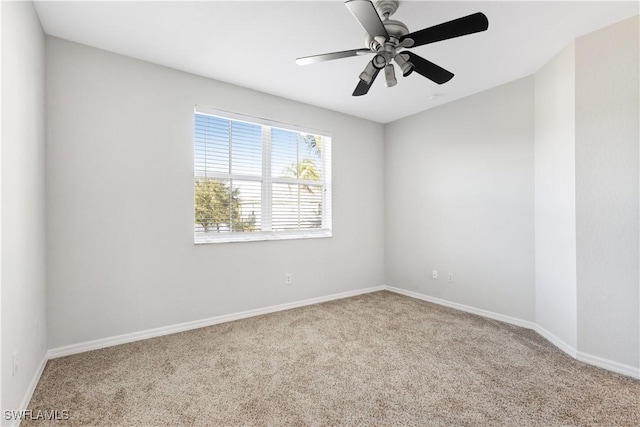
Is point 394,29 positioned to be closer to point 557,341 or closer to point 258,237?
point 258,237

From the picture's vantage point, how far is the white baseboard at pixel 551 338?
2.22 m

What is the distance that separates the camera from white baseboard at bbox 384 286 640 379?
7.29ft

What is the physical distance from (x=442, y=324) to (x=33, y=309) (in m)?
3.47

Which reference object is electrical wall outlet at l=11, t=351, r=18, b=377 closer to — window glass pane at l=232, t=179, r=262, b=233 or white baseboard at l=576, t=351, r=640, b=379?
window glass pane at l=232, t=179, r=262, b=233

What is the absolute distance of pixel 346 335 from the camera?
114 inches

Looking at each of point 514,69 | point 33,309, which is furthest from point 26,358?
point 514,69

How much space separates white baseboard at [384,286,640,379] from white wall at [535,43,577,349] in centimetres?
5

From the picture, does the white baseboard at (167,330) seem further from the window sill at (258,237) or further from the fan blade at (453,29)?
the fan blade at (453,29)

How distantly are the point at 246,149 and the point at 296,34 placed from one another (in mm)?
1480

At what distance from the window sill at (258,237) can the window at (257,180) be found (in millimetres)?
10

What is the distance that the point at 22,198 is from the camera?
1839 mm

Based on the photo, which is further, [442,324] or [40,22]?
[442,324]

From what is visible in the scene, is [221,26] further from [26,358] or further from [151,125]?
[26,358]

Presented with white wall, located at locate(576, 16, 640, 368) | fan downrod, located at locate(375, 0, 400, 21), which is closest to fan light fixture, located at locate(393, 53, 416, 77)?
fan downrod, located at locate(375, 0, 400, 21)
